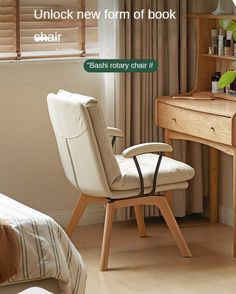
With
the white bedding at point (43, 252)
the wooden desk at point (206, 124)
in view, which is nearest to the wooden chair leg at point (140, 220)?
the wooden desk at point (206, 124)

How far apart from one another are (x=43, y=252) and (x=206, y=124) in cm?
175

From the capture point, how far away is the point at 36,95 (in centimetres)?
521

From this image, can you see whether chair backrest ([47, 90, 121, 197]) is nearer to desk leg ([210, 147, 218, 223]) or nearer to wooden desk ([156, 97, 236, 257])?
wooden desk ([156, 97, 236, 257])

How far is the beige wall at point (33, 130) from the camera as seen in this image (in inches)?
203

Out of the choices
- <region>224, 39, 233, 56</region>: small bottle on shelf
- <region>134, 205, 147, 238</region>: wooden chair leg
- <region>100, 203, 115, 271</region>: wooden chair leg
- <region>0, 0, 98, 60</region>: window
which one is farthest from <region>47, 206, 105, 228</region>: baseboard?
<region>224, 39, 233, 56</region>: small bottle on shelf

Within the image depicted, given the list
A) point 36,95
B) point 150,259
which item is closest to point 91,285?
point 150,259

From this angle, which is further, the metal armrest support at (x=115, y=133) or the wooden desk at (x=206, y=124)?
the metal armrest support at (x=115, y=133)

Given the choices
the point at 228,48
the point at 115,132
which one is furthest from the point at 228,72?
the point at 115,132

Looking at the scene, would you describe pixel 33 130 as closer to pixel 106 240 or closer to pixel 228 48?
pixel 106 240

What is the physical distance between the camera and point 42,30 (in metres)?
5.22

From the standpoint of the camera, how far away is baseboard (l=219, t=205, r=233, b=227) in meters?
5.41

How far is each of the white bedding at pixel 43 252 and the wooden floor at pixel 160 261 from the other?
0.76m

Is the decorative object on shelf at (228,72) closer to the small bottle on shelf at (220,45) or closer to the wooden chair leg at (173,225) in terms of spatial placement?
the small bottle on shelf at (220,45)

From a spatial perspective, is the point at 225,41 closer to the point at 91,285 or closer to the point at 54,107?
the point at 54,107
